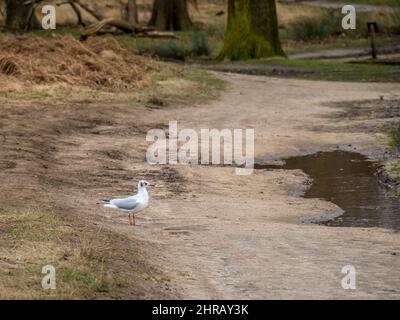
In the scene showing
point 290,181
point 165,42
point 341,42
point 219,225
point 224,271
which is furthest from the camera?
point 341,42

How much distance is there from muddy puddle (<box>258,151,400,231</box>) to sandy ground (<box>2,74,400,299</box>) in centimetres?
34

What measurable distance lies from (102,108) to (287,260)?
48.3 ft

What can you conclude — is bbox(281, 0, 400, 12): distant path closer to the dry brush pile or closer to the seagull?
the dry brush pile

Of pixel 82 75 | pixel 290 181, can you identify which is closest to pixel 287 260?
pixel 290 181

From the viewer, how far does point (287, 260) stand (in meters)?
13.2

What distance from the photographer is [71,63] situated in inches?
1201

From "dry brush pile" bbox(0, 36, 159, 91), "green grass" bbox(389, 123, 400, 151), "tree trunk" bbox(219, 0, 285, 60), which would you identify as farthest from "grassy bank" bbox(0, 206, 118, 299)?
"tree trunk" bbox(219, 0, 285, 60)

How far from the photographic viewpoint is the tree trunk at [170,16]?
181ft

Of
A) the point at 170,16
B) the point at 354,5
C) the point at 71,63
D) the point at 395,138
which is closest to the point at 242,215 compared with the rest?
the point at 395,138

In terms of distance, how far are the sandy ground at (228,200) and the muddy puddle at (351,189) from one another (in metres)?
0.34

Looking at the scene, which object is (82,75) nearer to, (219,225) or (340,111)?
(340,111)

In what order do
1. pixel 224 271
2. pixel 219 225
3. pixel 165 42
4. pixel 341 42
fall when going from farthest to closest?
pixel 341 42 < pixel 165 42 < pixel 219 225 < pixel 224 271

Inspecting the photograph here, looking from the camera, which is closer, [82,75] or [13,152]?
[13,152]

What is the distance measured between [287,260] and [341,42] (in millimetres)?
41201
